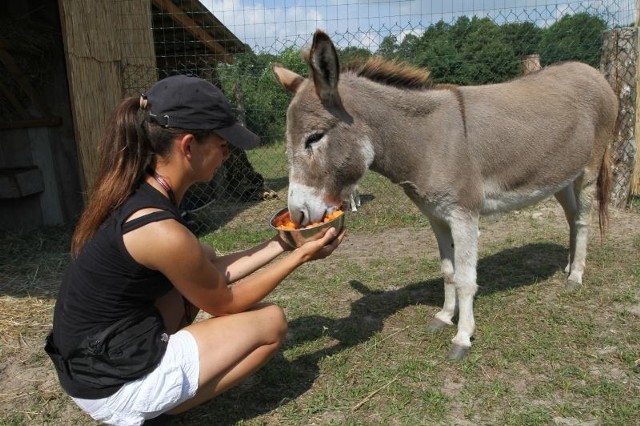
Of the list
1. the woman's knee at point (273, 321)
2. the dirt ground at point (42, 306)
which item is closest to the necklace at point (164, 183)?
the woman's knee at point (273, 321)

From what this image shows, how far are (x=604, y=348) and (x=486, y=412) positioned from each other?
101cm

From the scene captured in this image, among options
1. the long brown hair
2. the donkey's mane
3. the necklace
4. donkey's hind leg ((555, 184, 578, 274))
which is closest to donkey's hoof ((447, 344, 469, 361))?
the donkey's mane

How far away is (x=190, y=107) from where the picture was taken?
6.37 ft

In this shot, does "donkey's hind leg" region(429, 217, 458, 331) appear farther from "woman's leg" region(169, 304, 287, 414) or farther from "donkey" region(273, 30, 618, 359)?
"woman's leg" region(169, 304, 287, 414)

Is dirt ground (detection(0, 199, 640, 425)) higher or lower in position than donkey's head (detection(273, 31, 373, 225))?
lower

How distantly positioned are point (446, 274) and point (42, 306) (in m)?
2.98

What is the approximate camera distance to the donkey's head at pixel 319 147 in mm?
2574

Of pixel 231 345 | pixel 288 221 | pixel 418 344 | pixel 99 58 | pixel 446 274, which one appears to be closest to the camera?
pixel 231 345

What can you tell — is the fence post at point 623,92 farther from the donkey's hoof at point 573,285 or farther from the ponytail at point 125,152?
the ponytail at point 125,152

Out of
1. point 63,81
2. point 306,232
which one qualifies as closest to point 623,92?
point 306,232

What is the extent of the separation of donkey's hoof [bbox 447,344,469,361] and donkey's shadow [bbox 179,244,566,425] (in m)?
0.51

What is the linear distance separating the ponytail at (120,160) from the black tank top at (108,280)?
44mm

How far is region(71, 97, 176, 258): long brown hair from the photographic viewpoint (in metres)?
1.96

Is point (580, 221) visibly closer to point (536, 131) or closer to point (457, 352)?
point (536, 131)
